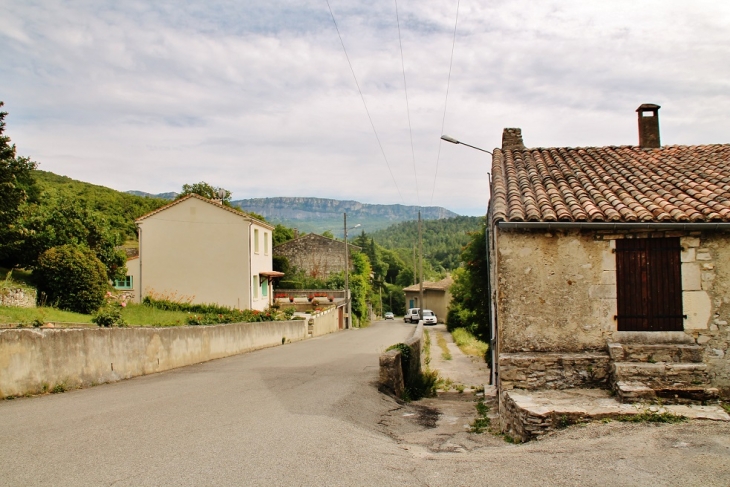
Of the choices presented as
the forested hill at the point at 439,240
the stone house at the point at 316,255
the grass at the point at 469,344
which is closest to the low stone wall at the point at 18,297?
the grass at the point at 469,344

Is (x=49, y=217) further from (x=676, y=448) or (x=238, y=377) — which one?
(x=676, y=448)

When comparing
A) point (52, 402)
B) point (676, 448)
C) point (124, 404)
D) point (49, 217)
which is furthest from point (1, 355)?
point (49, 217)

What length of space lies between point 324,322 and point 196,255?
9084 millimetres

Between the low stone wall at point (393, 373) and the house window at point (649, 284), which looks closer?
the house window at point (649, 284)

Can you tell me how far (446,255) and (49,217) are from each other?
104913 millimetres

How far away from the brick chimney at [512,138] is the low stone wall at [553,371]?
7631 millimetres

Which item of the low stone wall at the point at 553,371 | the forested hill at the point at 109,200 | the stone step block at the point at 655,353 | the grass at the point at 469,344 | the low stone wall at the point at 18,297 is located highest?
the forested hill at the point at 109,200

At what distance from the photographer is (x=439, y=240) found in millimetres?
143250

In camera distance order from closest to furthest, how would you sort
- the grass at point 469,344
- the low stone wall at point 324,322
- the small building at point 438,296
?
the grass at point 469,344 → the low stone wall at point 324,322 → the small building at point 438,296

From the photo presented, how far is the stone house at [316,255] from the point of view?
55.8m

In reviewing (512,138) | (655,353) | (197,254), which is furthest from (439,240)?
(655,353)

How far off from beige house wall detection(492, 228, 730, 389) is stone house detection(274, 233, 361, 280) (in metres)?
45.8

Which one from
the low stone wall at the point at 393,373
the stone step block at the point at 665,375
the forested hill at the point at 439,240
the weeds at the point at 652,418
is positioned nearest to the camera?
the weeds at the point at 652,418

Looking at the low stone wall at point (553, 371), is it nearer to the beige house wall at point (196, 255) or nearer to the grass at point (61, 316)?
the grass at point (61, 316)
